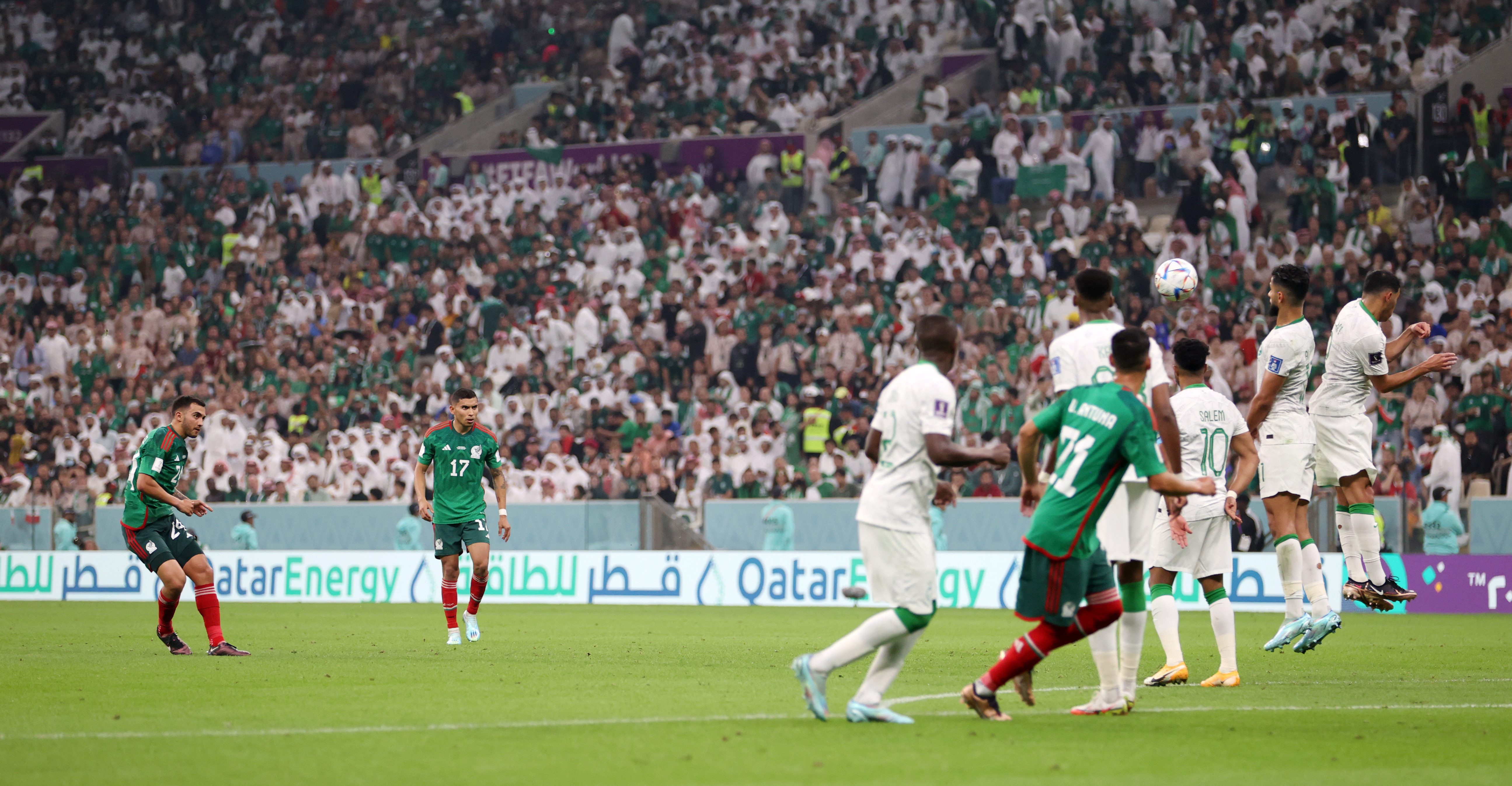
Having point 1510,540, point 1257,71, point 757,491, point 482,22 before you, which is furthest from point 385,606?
point 482,22

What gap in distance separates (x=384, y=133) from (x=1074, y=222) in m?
18.8

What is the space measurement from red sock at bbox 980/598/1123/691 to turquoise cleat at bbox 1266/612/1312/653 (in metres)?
3.78

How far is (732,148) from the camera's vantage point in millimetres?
35344

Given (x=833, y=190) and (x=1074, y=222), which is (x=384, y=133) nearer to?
(x=833, y=190)

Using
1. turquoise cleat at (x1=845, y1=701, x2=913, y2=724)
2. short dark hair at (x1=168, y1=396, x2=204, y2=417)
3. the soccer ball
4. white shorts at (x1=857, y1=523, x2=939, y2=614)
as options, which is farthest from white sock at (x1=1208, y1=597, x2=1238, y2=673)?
short dark hair at (x1=168, y1=396, x2=204, y2=417)

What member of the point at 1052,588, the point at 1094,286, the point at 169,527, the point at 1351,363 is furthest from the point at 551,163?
the point at 1052,588

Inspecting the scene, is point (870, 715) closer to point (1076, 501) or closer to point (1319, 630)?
point (1076, 501)

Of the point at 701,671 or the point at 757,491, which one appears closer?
the point at 701,671

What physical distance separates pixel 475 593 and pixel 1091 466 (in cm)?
943

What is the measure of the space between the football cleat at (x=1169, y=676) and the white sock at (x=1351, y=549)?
2.18m

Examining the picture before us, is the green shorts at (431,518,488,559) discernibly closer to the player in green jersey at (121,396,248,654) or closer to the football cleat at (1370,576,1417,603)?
the player in green jersey at (121,396,248,654)

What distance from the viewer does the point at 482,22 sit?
1697 inches

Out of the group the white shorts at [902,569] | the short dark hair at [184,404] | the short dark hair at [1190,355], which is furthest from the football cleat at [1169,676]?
the short dark hair at [184,404]

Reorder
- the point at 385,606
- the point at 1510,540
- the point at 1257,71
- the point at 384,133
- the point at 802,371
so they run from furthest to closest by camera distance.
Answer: the point at 384,133, the point at 1257,71, the point at 802,371, the point at 385,606, the point at 1510,540
